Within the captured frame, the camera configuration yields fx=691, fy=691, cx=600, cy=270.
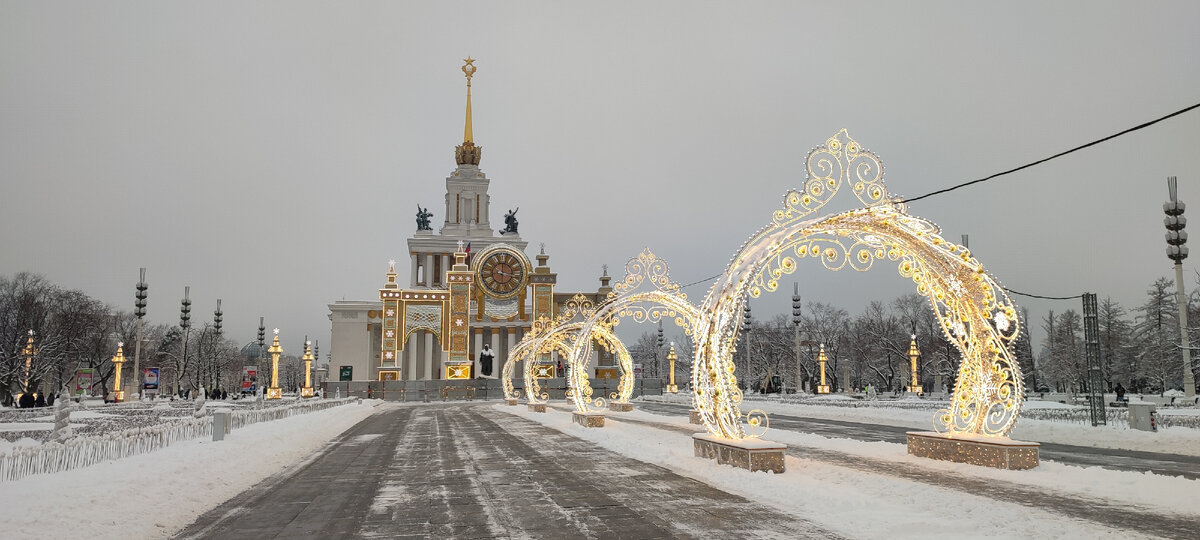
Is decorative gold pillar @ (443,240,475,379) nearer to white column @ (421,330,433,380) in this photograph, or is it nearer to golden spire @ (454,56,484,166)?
white column @ (421,330,433,380)

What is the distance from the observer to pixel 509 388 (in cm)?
4512

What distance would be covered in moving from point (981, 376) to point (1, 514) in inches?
564

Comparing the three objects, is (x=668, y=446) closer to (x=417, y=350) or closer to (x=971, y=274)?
(x=971, y=274)

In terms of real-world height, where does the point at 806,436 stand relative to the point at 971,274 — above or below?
below

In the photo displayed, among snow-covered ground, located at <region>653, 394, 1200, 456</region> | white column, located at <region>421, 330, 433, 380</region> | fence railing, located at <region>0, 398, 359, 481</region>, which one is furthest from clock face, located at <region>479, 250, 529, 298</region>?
fence railing, located at <region>0, 398, 359, 481</region>

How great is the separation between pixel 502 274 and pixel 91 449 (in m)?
59.3

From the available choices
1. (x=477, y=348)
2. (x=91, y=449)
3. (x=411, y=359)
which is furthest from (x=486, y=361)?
(x=91, y=449)

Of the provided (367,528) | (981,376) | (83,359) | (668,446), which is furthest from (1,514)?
(83,359)

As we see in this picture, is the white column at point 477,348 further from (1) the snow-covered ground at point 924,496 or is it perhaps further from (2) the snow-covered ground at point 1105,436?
(1) the snow-covered ground at point 924,496

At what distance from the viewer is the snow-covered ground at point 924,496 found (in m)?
7.34

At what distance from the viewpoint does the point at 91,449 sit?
445 inches

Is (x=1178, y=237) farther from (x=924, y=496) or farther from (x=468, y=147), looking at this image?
(x=468, y=147)

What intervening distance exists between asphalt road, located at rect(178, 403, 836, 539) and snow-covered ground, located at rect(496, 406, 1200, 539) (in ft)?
1.66

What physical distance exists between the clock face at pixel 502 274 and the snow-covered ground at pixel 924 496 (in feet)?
187
